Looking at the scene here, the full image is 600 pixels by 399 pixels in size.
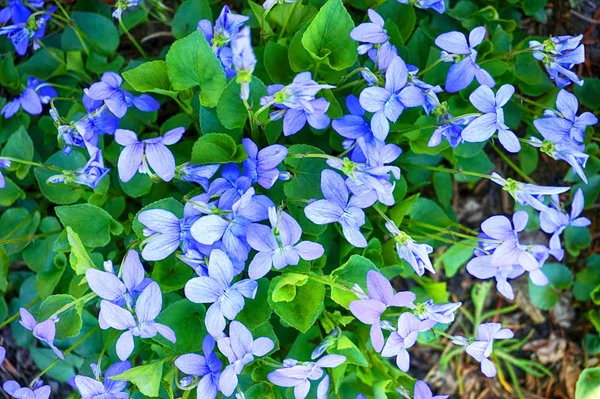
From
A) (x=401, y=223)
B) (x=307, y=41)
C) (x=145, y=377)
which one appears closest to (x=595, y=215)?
(x=401, y=223)

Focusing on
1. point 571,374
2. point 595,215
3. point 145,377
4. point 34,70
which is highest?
point 34,70

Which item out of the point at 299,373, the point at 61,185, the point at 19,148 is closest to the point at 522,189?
the point at 299,373

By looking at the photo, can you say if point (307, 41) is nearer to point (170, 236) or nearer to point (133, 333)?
point (170, 236)

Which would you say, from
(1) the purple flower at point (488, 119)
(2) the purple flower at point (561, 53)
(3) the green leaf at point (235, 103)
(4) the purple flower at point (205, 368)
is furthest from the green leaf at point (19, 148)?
(2) the purple flower at point (561, 53)

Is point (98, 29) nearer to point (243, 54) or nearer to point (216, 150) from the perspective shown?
point (216, 150)

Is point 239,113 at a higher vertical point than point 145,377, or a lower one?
higher

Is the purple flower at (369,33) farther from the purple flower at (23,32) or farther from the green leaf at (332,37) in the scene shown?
the purple flower at (23,32)

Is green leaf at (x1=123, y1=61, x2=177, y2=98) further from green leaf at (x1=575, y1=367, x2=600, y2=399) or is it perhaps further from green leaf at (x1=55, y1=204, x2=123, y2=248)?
green leaf at (x1=575, y1=367, x2=600, y2=399)
